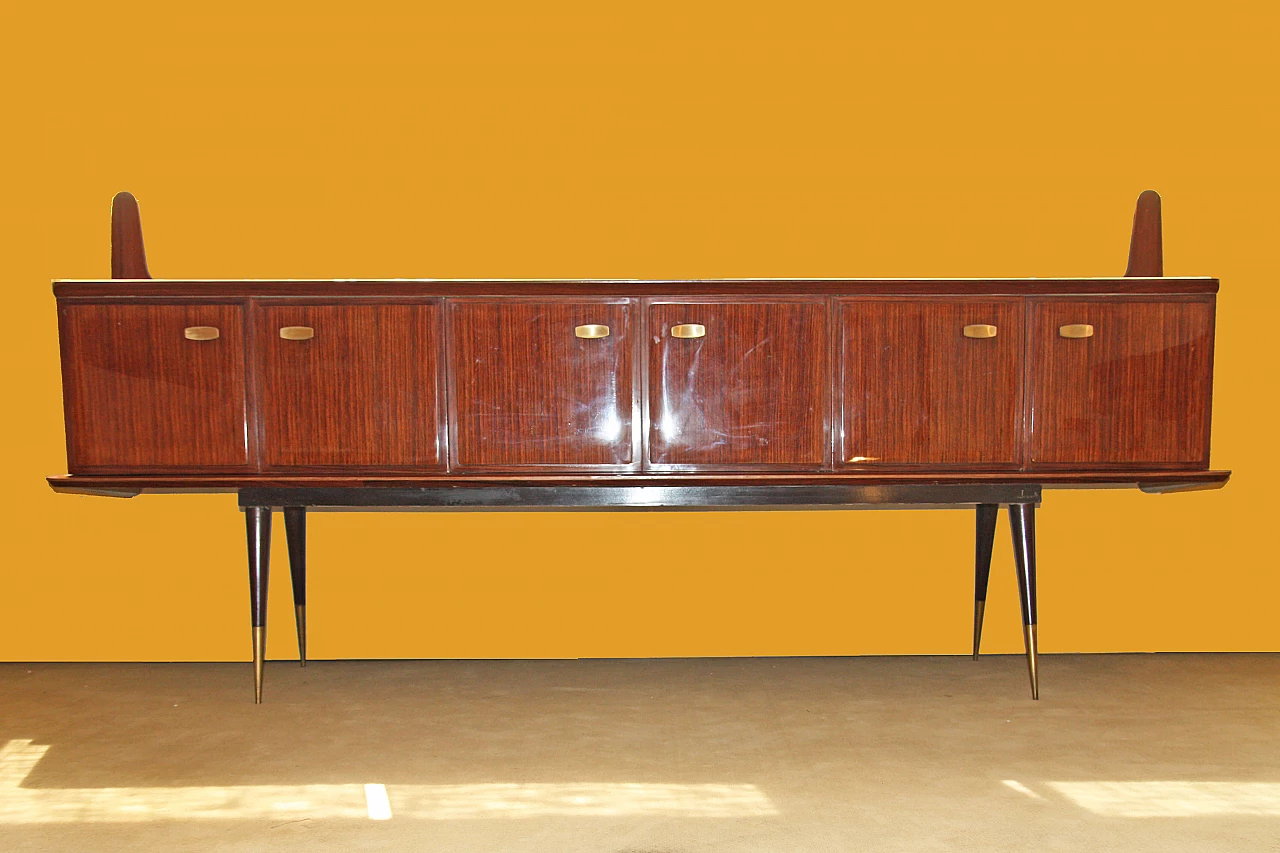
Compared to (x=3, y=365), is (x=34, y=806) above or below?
below

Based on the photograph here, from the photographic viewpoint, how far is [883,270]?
3762 millimetres

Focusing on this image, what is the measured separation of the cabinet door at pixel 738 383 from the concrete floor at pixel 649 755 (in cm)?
77

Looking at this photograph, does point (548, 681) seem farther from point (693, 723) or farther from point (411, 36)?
point (411, 36)

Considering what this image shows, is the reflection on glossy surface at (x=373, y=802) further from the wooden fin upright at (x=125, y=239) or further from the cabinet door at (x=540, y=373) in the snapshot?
the wooden fin upright at (x=125, y=239)

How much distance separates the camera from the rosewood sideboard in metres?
2.88

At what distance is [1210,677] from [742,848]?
2.13 m

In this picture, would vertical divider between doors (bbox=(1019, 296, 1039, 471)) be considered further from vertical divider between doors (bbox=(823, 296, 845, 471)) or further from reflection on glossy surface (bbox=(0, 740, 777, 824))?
reflection on glossy surface (bbox=(0, 740, 777, 824))

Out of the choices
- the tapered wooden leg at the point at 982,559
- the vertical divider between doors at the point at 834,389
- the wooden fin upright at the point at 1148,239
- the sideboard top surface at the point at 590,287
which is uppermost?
the wooden fin upright at the point at 1148,239

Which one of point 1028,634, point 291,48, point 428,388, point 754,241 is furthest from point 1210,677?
point 291,48

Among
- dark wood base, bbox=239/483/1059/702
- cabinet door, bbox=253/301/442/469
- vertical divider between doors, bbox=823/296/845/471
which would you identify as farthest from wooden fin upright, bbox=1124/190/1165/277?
cabinet door, bbox=253/301/442/469

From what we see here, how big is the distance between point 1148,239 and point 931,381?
92 cm

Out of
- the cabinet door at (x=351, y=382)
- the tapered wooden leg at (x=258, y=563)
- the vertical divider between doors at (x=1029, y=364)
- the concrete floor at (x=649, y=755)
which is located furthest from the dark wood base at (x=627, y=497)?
the concrete floor at (x=649, y=755)

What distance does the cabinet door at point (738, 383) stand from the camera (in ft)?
9.46

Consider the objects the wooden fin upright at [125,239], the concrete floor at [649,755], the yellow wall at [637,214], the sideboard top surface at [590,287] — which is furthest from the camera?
the yellow wall at [637,214]
